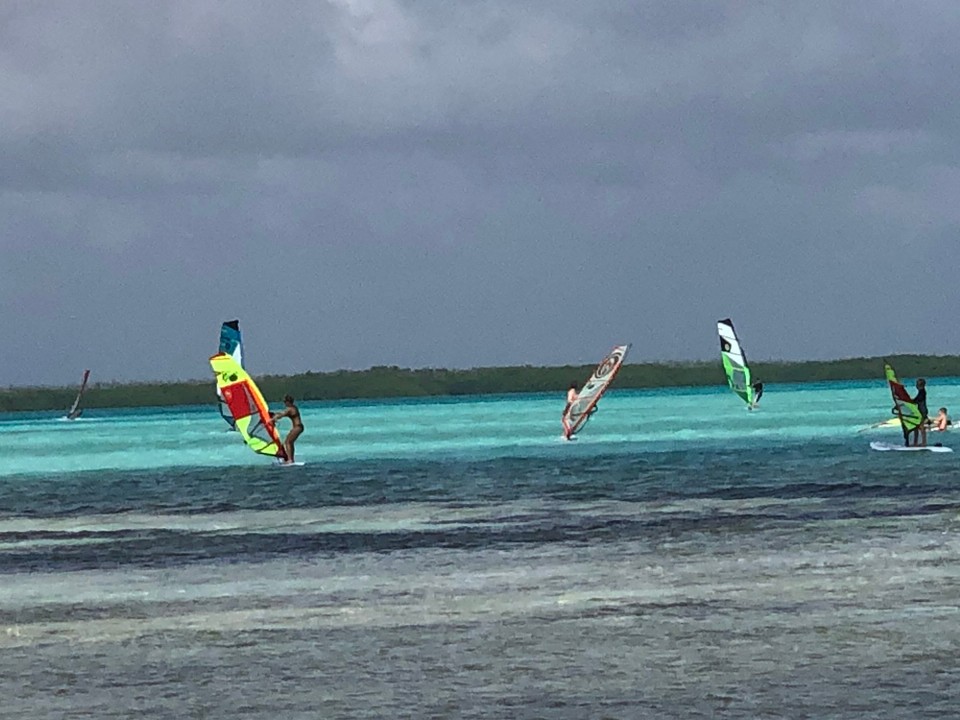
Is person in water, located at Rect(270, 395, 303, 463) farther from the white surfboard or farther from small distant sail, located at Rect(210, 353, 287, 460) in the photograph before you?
the white surfboard

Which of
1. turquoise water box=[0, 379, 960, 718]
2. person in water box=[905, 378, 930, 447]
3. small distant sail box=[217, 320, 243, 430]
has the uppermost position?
small distant sail box=[217, 320, 243, 430]

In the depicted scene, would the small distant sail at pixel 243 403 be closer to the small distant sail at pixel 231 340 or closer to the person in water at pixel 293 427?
the person in water at pixel 293 427

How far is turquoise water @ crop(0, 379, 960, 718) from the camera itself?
12531mm

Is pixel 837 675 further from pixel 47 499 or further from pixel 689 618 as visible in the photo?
pixel 47 499

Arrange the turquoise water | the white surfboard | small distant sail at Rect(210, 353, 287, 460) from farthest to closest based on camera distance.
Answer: small distant sail at Rect(210, 353, 287, 460)
the white surfboard
the turquoise water

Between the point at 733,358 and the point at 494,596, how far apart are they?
53390mm

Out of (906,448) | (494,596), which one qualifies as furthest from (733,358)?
(494,596)

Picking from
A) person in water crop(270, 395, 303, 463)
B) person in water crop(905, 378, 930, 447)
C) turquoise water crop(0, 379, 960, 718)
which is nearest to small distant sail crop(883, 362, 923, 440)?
person in water crop(905, 378, 930, 447)

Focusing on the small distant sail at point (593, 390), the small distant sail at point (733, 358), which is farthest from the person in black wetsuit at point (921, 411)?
the small distant sail at point (733, 358)

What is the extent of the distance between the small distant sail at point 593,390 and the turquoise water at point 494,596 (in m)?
16.3

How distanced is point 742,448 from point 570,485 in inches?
559

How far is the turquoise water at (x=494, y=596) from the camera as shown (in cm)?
1253

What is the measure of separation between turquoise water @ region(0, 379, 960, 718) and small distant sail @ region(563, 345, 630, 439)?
16291mm

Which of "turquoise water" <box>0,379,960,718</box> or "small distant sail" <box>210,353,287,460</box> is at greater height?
"small distant sail" <box>210,353,287,460</box>
